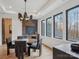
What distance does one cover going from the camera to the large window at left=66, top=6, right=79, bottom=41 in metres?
5.74

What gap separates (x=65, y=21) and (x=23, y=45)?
2448mm

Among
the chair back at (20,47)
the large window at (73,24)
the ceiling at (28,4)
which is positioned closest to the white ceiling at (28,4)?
the ceiling at (28,4)

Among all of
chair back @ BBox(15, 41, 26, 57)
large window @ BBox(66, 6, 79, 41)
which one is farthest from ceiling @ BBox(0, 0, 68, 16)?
chair back @ BBox(15, 41, 26, 57)

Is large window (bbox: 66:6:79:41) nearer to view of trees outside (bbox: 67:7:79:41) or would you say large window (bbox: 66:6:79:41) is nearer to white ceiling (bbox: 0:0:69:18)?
view of trees outside (bbox: 67:7:79:41)

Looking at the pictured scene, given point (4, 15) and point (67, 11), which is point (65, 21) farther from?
point (4, 15)

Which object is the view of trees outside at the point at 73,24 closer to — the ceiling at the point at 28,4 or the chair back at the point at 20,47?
the ceiling at the point at 28,4

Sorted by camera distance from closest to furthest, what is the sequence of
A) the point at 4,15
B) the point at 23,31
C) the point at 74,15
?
the point at 74,15 → the point at 4,15 → the point at 23,31

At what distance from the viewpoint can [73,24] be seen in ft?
20.0

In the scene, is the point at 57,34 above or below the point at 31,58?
above

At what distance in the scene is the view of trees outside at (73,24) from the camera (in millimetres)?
5738

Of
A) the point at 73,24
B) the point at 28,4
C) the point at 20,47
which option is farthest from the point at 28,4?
the point at 20,47

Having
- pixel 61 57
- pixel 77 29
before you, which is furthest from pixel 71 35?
pixel 61 57

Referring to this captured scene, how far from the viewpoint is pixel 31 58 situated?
20.8ft

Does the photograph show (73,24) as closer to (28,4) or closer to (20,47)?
(20,47)
